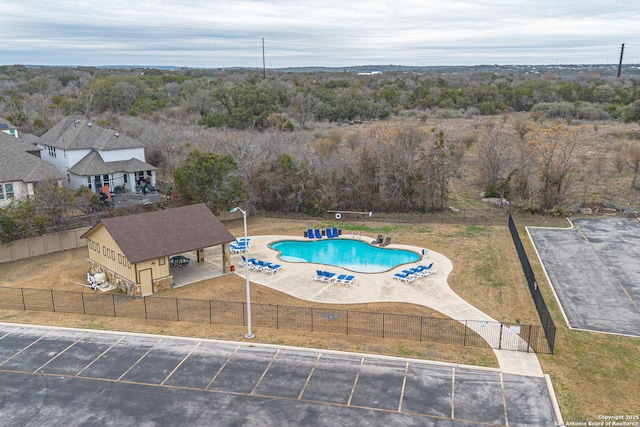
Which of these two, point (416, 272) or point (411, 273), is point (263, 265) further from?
point (416, 272)

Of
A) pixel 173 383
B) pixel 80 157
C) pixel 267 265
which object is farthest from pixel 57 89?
pixel 173 383

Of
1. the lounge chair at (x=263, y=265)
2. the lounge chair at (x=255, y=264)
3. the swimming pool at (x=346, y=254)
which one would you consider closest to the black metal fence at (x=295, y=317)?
the lounge chair at (x=263, y=265)

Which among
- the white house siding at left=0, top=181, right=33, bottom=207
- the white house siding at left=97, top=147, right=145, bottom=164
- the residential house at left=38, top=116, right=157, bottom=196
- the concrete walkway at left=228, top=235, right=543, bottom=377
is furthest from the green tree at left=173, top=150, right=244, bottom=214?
the white house siding at left=0, top=181, right=33, bottom=207

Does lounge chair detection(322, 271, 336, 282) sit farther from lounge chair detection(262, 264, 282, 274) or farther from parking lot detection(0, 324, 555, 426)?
parking lot detection(0, 324, 555, 426)

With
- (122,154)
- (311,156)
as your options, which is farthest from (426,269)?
(122,154)

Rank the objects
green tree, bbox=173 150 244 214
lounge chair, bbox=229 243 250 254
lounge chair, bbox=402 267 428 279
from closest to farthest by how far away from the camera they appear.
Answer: lounge chair, bbox=402 267 428 279
lounge chair, bbox=229 243 250 254
green tree, bbox=173 150 244 214

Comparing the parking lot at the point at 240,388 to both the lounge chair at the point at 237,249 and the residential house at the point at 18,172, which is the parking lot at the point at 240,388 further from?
the residential house at the point at 18,172
